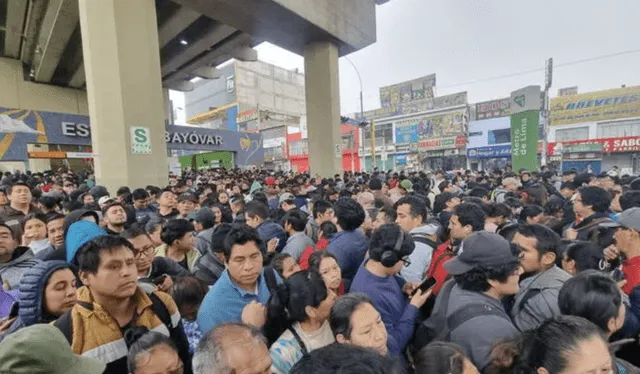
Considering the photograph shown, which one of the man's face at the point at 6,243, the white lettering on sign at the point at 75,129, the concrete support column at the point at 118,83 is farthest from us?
the white lettering on sign at the point at 75,129

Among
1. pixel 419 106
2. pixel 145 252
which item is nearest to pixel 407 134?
pixel 419 106

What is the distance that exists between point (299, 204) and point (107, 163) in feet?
15.3

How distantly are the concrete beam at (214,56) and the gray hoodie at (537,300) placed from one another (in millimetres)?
17022

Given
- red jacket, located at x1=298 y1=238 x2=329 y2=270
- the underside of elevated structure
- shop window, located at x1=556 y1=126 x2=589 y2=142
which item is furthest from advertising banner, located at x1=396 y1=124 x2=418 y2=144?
red jacket, located at x1=298 y1=238 x2=329 y2=270

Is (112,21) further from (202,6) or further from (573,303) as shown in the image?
(573,303)

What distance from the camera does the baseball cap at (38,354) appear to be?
3.18 feet

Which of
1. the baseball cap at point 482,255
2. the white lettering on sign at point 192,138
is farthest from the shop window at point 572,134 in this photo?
the baseball cap at point 482,255

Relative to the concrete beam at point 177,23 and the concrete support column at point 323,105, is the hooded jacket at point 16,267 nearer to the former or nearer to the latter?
the concrete support column at point 323,105

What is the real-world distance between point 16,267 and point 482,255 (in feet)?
10.5

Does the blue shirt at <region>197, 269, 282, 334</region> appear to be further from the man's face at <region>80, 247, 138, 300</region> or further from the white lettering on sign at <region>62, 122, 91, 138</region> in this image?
the white lettering on sign at <region>62, 122, 91, 138</region>

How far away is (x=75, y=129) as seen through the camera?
11.3m

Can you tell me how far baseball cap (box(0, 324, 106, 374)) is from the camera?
0.97 meters

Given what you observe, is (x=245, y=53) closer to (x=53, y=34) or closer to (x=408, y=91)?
(x=53, y=34)

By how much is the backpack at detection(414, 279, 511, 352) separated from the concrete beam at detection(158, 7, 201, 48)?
48.2ft
